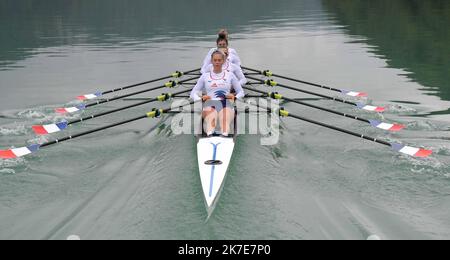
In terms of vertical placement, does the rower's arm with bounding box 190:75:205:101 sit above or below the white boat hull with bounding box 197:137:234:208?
above

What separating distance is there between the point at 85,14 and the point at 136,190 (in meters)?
54.0

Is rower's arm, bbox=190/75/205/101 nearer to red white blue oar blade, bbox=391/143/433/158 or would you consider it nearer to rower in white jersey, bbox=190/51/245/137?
rower in white jersey, bbox=190/51/245/137

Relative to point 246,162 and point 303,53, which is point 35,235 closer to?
point 246,162

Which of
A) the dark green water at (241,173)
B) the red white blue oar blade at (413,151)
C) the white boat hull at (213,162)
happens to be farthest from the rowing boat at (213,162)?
the red white blue oar blade at (413,151)

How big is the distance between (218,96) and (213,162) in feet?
9.84

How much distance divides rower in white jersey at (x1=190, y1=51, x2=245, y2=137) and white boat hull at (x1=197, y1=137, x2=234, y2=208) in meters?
0.41

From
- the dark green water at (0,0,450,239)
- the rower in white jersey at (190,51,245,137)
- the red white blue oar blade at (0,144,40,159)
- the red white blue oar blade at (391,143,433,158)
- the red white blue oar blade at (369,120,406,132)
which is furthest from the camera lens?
the red white blue oar blade at (369,120,406,132)

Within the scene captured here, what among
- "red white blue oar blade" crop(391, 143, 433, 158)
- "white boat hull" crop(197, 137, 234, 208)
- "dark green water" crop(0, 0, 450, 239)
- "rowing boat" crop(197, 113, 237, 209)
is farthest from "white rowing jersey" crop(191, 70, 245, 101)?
"red white blue oar blade" crop(391, 143, 433, 158)

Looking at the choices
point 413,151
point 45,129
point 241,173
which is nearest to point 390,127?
point 413,151

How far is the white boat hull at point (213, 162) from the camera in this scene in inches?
278

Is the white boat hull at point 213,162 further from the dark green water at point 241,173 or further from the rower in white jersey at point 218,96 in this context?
the rower in white jersey at point 218,96

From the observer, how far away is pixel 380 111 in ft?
39.3

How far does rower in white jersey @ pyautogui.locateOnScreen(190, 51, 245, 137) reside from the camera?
30.8ft

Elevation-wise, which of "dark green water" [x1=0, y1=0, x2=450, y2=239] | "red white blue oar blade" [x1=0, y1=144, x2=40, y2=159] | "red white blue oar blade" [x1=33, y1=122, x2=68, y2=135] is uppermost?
"red white blue oar blade" [x1=33, y1=122, x2=68, y2=135]
